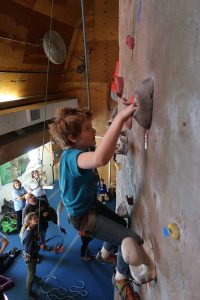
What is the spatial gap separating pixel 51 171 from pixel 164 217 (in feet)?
22.8

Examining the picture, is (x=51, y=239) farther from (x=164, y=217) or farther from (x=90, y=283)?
(x=164, y=217)

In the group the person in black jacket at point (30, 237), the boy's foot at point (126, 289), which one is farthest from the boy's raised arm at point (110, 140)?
the person in black jacket at point (30, 237)

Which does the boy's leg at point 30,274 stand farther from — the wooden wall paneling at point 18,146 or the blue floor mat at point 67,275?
the wooden wall paneling at point 18,146

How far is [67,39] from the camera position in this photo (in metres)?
5.09

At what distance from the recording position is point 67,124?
1298mm

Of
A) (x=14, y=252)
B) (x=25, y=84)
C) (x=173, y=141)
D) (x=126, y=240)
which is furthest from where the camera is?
(x=25, y=84)

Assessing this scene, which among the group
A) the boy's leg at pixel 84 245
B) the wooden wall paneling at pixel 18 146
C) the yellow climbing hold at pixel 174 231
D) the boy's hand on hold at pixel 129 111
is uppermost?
the boy's hand on hold at pixel 129 111

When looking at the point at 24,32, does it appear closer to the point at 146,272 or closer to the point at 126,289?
the point at 126,289

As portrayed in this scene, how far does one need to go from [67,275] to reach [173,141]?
4011 millimetres

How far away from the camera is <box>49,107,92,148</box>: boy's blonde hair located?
130cm

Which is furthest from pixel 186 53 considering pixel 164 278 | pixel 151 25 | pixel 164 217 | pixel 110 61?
pixel 110 61

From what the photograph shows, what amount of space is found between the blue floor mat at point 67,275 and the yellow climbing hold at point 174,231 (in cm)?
347

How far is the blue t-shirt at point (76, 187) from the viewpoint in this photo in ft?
4.30

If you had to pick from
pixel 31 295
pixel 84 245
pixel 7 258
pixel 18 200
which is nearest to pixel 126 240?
pixel 31 295
